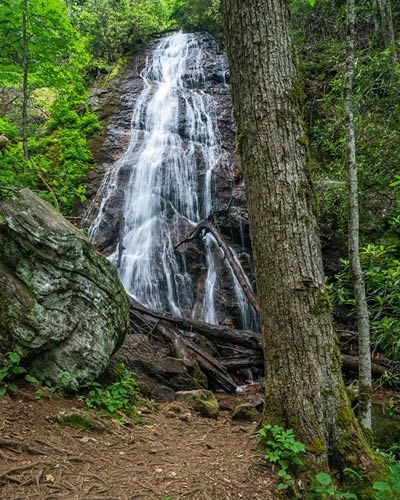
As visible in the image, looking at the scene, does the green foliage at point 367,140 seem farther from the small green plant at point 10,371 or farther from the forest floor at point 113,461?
the small green plant at point 10,371

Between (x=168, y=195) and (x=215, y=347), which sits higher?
(x=168, y=195)

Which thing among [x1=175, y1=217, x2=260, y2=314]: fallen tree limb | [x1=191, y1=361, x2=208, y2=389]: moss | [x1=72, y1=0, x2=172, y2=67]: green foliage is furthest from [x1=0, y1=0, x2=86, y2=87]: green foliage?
[x1=72, y1=0, x2=172, y2=67]: green foliage

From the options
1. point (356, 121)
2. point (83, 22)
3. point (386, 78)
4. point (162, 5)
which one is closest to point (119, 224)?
point (356, 121)

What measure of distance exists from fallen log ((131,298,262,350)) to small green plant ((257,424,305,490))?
4113 mm

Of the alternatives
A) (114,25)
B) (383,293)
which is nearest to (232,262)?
(383,293)

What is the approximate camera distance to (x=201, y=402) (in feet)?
16.5

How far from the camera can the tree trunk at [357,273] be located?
3684mm

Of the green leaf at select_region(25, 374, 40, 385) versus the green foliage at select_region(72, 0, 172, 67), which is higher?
the green foliage at select_region(72, 0, 172, 67)

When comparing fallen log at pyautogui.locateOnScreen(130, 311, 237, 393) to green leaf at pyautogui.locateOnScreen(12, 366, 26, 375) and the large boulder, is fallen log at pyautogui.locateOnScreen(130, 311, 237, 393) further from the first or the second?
green leaf at pyautogui.locateOnScreen(12, 366, 26, 375)

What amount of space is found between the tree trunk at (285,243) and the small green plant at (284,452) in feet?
0.27

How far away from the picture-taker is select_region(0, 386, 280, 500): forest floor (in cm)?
246

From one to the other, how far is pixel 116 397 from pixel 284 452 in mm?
2084

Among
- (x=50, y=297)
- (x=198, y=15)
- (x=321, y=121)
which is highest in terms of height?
(x=198, y=15)

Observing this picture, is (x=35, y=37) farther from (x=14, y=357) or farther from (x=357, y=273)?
(x=357, y=273)
